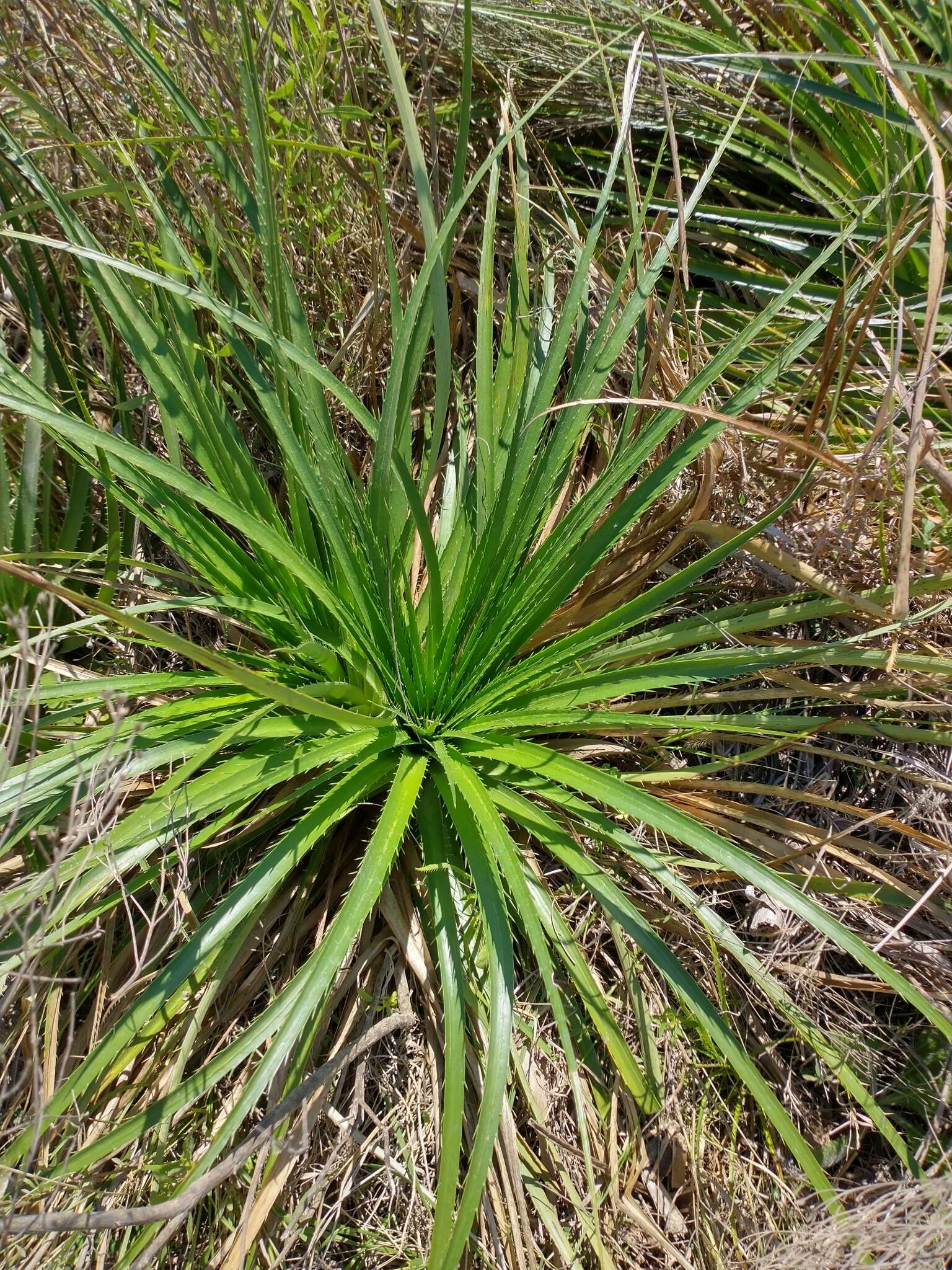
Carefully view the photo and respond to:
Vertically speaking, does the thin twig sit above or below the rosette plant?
below

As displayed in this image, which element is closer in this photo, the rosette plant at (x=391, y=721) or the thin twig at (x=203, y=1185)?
the thin twig at (x=203, y=1185)

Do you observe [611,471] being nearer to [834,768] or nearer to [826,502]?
[826,502]

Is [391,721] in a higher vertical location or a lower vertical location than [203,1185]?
higher

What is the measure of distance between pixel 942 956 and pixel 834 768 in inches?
12.2

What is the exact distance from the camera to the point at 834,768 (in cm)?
135

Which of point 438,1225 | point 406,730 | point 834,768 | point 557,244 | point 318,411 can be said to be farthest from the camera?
point 557,244

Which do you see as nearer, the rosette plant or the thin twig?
the thin twig

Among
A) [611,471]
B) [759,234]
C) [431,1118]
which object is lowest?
[431,1118]

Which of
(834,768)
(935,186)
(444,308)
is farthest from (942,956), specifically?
(444,308)

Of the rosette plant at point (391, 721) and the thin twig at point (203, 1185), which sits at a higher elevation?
the rosette plant at point (391, 721)

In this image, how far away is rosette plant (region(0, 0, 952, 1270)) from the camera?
0.97 meters

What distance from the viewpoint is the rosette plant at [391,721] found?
97 cm

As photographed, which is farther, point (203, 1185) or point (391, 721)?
point (391, 721)

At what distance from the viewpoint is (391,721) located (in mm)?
1197
